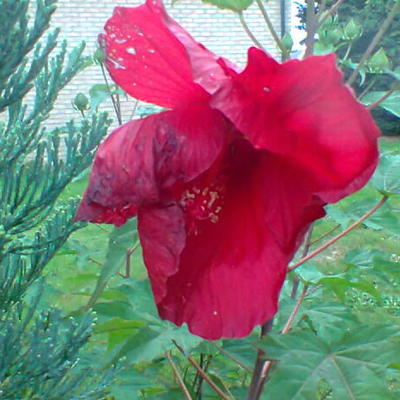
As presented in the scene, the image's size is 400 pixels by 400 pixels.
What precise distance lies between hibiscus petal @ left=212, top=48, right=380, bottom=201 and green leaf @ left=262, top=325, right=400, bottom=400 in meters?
0.40

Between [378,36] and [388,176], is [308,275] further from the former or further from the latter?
[378,36]

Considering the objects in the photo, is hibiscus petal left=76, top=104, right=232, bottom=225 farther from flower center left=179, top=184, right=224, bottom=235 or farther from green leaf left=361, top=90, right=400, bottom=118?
green leaf left=361, top=90, right=400, bottom=118

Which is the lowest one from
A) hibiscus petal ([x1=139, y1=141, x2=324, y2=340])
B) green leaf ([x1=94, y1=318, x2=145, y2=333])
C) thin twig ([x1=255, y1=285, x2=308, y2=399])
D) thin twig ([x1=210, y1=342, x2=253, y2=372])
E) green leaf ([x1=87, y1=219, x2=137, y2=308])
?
green leaf ([x1=94, y1=318, x2=145, y2=333])

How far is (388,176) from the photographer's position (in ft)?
3.31

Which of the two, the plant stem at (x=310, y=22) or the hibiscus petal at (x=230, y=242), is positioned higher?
the plant stem at (x=310, y=22)

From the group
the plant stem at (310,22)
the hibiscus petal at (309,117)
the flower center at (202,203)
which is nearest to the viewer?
the hibiscus petal at (309,117)

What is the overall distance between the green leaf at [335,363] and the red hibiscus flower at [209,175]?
12.6 inches

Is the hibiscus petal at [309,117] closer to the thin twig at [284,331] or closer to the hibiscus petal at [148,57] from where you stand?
the hibiscus petal at [148,57]

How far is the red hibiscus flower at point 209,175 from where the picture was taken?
0.48 m

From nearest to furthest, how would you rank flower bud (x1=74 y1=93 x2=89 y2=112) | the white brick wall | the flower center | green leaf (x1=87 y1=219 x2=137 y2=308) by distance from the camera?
the flower center, green leaf (x1=87 y1=219 x2=137 y2=308), flower bud (x1=74 y1=93 x2=89 y2=112), the white brick wall

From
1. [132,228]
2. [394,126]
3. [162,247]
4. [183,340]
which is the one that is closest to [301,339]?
Result: [183,340]

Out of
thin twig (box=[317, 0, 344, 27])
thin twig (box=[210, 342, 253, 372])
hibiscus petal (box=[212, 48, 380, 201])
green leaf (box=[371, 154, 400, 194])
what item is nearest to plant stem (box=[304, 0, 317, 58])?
thin twig (box=[317, 0, 344, 27])

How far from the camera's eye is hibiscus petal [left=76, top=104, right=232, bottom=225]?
0.52 metres

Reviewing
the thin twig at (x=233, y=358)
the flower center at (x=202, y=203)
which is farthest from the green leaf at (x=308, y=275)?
the flower center at (x=202, y=203)
